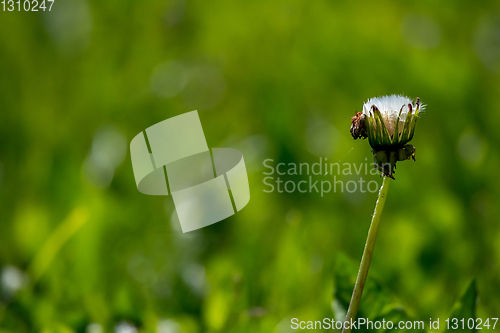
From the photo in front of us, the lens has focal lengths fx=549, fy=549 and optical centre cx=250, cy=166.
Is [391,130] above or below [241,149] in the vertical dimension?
above

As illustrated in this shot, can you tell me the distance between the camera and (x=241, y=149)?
116 cm

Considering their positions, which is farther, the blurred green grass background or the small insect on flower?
the blurred green grass background

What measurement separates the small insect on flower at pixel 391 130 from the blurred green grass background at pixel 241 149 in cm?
21

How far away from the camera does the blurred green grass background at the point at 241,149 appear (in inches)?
28.9

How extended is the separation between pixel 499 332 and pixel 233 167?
0.57 meters

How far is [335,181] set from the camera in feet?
3.69

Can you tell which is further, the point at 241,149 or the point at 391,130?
the point at 241,149

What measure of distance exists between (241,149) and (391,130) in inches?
32.3

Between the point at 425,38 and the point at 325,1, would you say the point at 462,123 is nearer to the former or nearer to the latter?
the point at 425,38

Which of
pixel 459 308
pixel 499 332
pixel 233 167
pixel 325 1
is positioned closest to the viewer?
pixel 459 308

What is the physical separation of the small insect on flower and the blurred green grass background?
215 millimetres

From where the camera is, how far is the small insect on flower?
13.3 inches

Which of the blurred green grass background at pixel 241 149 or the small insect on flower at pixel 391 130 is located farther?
the blurred green grass background at pixel 241 149

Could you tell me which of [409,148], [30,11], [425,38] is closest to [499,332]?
[409,148]
